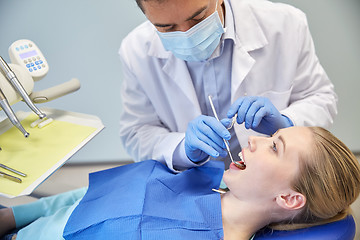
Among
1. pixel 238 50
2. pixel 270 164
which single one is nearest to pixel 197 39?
pixel 238 50

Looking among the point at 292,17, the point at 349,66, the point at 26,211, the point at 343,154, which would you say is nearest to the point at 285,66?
the point at 292,17

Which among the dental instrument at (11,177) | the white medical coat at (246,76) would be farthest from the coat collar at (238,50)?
the dental instrument at (11,177)

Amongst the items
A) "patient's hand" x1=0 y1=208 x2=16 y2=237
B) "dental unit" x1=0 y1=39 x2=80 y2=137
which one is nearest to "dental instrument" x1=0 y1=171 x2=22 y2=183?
"dental unit" x1=0 y1=39 x2=80 y2=137

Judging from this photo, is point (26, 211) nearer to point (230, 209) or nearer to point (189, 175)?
point (189, 175)

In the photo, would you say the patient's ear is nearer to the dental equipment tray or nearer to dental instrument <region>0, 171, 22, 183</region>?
the dental equipment tray

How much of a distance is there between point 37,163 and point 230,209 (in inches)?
25.9

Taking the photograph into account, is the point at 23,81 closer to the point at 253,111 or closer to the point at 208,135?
the point at 208,135

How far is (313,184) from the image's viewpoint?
42.3 inches

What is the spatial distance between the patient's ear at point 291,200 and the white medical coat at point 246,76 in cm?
29

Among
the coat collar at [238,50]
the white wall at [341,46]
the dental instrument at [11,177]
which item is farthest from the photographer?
the white wall at [341,46]

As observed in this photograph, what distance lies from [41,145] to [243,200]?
711 millimetres

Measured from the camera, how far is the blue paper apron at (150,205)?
1.12m

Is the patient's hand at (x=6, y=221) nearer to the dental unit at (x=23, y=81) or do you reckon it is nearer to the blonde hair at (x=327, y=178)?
the dental unit at (x=23, y=81)

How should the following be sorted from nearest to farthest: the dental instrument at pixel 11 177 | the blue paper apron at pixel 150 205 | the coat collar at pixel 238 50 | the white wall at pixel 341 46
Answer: the dental instrument at pixel 11 177
the blue paper apron at pixel 150 205
the coat collar at pixel 238 50
the white wall at pixel 341 46
